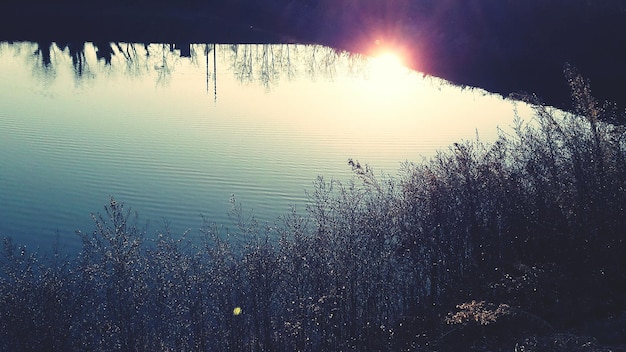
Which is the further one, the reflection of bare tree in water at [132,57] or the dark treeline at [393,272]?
the reflection of bare tree in water at [132,57]

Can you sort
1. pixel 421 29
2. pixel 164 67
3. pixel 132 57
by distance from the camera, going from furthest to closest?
pixel 132 57 < pixel 421 29 < pixel 164 67

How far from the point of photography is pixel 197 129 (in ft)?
60.9

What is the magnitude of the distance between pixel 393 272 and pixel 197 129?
9571mm

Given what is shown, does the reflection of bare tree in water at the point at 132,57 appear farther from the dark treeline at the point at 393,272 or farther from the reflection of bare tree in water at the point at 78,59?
the dark treeline at the point at 393,272

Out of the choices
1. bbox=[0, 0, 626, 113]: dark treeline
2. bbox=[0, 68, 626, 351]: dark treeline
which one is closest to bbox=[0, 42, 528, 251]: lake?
bbox=[0, 68, 626, 351]: dark treeline

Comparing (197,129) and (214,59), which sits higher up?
(214,59)

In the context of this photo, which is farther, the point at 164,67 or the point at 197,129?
the point at 164,67

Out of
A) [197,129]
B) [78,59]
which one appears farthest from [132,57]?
[197,129]

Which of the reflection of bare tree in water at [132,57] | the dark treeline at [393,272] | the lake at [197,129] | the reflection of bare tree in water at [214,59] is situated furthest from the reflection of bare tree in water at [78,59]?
the dark treeline at [393,272]

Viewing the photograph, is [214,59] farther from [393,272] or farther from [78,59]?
[393,272]

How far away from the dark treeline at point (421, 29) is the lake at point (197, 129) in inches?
72.0

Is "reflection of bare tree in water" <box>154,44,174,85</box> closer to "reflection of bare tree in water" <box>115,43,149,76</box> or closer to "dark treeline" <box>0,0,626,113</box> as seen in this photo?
"reflection of bare tree in water" <box>115,43,149,76</box>

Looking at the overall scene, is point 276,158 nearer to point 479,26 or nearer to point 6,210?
point 6,210

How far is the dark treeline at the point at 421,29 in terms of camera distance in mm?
24344
